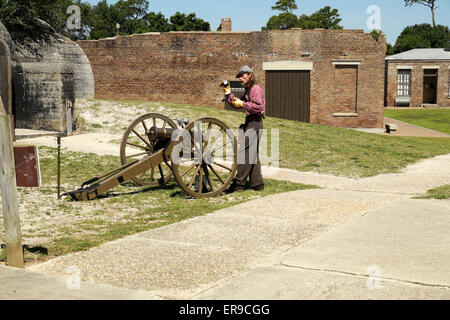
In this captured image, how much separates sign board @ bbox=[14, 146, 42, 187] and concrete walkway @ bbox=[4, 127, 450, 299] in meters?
0.85

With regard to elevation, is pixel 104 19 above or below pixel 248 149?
above

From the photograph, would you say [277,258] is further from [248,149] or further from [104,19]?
[104,19]

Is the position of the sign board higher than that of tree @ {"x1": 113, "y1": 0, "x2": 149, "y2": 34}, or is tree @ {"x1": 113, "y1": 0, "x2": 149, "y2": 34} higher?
tree @ {"x1": 113, "y1": 0, "x2": 149, "y2": 34}

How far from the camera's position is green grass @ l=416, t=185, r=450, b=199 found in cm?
856

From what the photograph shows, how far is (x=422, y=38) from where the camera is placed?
62750 mm

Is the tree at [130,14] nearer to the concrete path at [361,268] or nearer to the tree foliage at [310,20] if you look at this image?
the tree foliage at [310,20]

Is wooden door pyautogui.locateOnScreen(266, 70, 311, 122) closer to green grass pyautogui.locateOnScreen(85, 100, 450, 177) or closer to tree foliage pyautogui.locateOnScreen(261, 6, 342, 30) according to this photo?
green grass pyautogui.locateOnScreen(85, 100, 450, 177)

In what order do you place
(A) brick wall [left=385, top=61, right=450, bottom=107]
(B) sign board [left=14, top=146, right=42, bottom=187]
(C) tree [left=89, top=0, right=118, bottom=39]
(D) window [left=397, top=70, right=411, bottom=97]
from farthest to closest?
(C) tree [left=89, top=0, right=118, bottom=39] < (D) window [left=397, top=70, right=411, bottom=97] < (A) brick wall [left=385, top=61, right=450, bottom=107] < (B) sign board [left=14, top=146, right=42, bottom=187]

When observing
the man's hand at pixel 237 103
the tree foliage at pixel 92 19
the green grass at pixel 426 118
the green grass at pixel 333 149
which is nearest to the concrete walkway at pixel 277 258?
the man's hand at pixel 237 103

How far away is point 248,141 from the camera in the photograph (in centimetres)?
911

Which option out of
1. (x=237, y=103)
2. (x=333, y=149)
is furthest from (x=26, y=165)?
(x=333, y=149)

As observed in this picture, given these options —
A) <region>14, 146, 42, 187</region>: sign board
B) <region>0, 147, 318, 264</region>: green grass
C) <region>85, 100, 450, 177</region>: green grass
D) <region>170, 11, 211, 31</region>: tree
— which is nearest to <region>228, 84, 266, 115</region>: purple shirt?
<region>0, 147, 318, 264</region>: green grass

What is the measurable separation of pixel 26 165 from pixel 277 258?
253 centimetres
